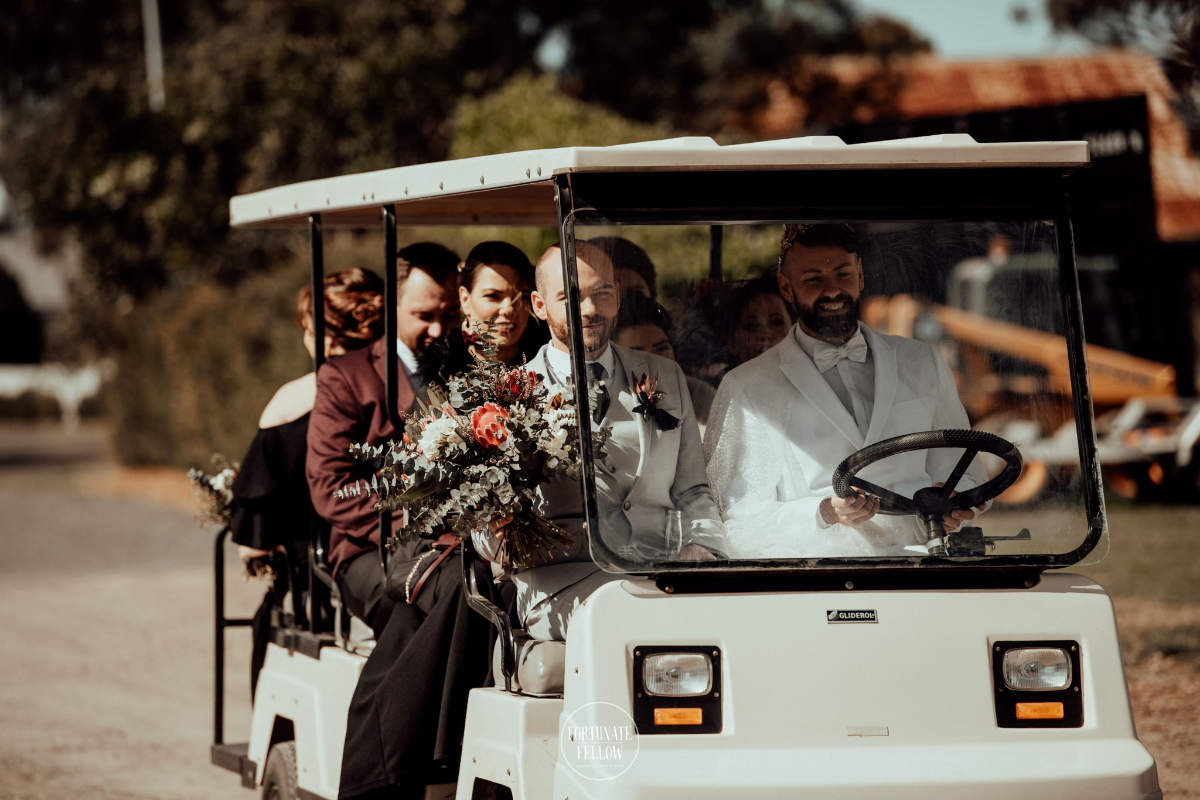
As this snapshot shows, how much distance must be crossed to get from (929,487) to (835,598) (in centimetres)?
37

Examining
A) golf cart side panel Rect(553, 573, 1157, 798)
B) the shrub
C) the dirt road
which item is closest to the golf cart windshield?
golf cart side panel Rect(553, 573, 1157, 798)

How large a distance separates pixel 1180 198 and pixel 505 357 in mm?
19195

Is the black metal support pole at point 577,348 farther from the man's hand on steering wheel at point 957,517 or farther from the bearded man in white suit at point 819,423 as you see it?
the man's hand on steering wheel at point 957,517

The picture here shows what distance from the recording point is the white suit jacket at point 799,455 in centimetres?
354

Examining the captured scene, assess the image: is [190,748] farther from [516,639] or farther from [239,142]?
[239,142]

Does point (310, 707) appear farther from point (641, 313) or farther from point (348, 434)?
point (641, 313)

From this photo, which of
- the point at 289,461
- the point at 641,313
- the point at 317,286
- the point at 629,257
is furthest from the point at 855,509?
the point at 289,461

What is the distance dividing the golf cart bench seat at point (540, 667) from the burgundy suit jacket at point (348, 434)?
92 centimetres

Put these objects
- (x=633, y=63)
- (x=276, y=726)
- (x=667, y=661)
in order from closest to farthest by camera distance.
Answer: (x=667, y=661) → (x=276, y=726) → (x=633, y=63)

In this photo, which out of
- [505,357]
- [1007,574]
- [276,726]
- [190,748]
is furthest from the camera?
[190,748]

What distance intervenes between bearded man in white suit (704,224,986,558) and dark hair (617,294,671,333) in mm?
200

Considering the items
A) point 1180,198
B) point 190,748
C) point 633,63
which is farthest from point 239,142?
point 190,748

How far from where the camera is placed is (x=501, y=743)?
357 cm

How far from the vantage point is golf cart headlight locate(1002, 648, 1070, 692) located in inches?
134
